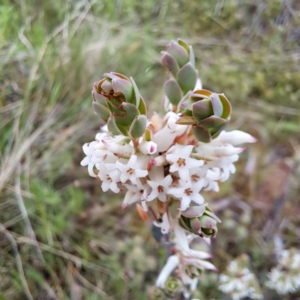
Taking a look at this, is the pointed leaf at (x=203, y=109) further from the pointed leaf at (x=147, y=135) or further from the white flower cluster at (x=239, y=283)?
the white flower cluster at (x=239, y=283)

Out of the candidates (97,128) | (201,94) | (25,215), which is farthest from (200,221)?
(97,128)

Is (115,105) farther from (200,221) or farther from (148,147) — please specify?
(200,221)

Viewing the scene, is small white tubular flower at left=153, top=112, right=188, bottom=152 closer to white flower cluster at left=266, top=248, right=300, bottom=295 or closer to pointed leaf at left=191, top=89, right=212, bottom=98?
pointed leaf at left=191, top=89, right=212, bottom=98

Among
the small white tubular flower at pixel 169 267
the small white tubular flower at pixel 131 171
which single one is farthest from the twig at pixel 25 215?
the small white tubular flower at pixel 131 171

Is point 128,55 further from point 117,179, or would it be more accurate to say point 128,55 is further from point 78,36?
point 117,179

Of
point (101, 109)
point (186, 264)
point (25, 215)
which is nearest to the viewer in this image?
point (101, 109)

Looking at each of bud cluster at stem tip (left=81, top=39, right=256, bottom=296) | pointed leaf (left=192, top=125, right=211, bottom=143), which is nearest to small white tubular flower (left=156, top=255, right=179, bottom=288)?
bud cluster at stem tip (left=81, top=39, right=256, bottom=296)

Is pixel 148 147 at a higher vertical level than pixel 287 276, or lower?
higher
